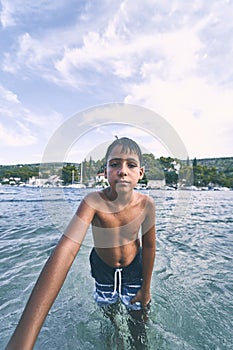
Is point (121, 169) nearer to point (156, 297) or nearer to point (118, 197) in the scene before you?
point (118, 197)

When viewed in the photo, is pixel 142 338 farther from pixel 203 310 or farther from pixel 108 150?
pixel 108 150

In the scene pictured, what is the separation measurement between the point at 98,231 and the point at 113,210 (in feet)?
0.85

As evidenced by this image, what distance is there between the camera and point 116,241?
214 centimetres

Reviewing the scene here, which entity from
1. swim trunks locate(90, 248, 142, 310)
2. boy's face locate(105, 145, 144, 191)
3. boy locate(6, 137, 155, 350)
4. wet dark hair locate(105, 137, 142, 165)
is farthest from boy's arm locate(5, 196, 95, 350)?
swim trunks locate(90, 248, 142, 310)

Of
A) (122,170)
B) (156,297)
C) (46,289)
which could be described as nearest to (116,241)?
(122,170)

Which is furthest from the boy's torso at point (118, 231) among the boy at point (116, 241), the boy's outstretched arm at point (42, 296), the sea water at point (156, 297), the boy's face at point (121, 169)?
the boy's outstretched arm at point (42, 296)

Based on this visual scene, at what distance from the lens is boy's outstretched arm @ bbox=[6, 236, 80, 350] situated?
1018 millimetres

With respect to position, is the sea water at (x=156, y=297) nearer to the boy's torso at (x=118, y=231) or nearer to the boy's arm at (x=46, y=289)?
the boy's torso at (x=118, y=231)

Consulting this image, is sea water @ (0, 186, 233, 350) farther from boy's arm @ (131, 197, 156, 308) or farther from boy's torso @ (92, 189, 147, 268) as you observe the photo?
boy's arm @ (131, 197, 156, 308)

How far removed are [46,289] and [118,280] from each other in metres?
1.29

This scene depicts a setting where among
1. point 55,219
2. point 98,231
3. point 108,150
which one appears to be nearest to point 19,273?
point 55,219

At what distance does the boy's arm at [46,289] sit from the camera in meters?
1.02

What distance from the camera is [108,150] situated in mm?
1898

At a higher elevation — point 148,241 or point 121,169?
point 121,169
